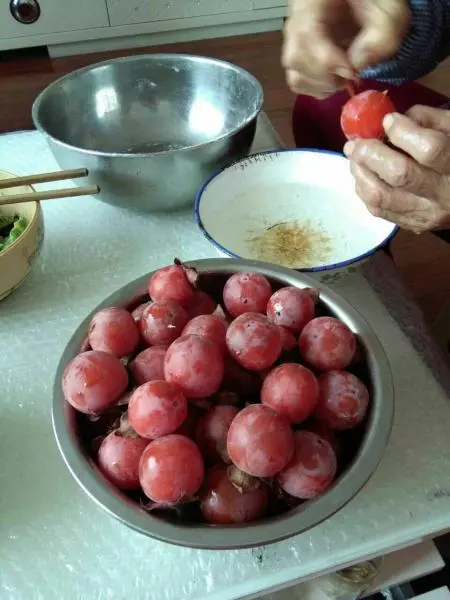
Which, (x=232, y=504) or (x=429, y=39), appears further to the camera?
(x=429, y=39)

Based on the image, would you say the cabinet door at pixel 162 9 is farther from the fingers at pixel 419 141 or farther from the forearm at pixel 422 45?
the fingers at pixel 419 141

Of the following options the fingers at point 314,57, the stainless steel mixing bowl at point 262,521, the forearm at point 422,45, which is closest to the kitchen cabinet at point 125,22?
the forearm at point 422,45

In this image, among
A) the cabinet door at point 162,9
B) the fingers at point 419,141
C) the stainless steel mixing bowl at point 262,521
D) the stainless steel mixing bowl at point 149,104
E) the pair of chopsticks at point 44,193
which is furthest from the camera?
the cabinet door at point 162,9

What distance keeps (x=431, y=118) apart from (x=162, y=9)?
178cm

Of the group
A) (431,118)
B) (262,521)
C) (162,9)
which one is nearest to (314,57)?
(431,118)

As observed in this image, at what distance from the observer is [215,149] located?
798 mm

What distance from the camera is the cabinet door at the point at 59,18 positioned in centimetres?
210

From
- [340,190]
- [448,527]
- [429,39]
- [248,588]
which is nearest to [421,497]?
[448,527]

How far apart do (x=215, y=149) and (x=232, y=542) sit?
52 cm

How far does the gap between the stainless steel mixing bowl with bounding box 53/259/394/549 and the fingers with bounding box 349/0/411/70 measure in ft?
1.02

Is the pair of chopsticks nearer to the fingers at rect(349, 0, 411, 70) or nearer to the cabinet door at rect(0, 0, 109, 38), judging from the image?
the fingers at rect(349, 0, 411, 70)

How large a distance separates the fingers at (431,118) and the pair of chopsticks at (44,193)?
38 centimetres

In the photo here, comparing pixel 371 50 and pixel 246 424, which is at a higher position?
pixel 371 50

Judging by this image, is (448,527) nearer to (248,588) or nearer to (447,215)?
(248,588)
